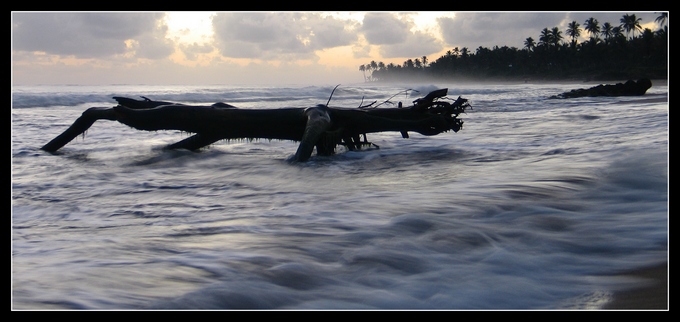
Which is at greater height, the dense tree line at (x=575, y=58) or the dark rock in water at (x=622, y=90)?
the dense tree line at (x=575, y=58)

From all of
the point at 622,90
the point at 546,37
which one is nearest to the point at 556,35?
the point at 546,37

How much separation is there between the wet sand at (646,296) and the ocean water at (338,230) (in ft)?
0.22

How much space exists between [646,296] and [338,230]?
5.55 feet

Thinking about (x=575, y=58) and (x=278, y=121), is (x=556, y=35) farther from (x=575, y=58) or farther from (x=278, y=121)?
(x=278, y=121)

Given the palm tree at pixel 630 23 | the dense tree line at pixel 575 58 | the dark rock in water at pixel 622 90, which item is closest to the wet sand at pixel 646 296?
the dark rock in water at pixel 622 90

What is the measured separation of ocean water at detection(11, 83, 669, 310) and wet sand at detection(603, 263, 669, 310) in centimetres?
7

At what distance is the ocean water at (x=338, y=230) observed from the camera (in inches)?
100

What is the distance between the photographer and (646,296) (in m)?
2.46

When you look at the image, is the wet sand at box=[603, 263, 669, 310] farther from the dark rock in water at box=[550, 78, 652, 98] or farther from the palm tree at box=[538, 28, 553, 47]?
the palm tree at box=[538, 28, 553, 47]

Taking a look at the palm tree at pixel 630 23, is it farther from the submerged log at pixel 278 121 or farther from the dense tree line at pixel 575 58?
the submerged log at pixel 278 121

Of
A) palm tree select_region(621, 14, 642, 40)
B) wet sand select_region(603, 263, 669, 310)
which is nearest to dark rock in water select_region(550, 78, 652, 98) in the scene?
wet sand select_region(603, 263, 669, 310)

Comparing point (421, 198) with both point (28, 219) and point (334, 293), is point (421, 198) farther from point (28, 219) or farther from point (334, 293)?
point (28, 219)

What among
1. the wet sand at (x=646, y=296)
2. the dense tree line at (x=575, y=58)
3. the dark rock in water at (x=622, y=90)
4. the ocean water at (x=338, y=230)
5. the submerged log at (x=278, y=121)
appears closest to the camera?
the wet sand at (x=646, y=296)

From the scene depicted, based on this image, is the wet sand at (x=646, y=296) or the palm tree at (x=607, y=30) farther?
the palm tree at (x=607, y=30)
